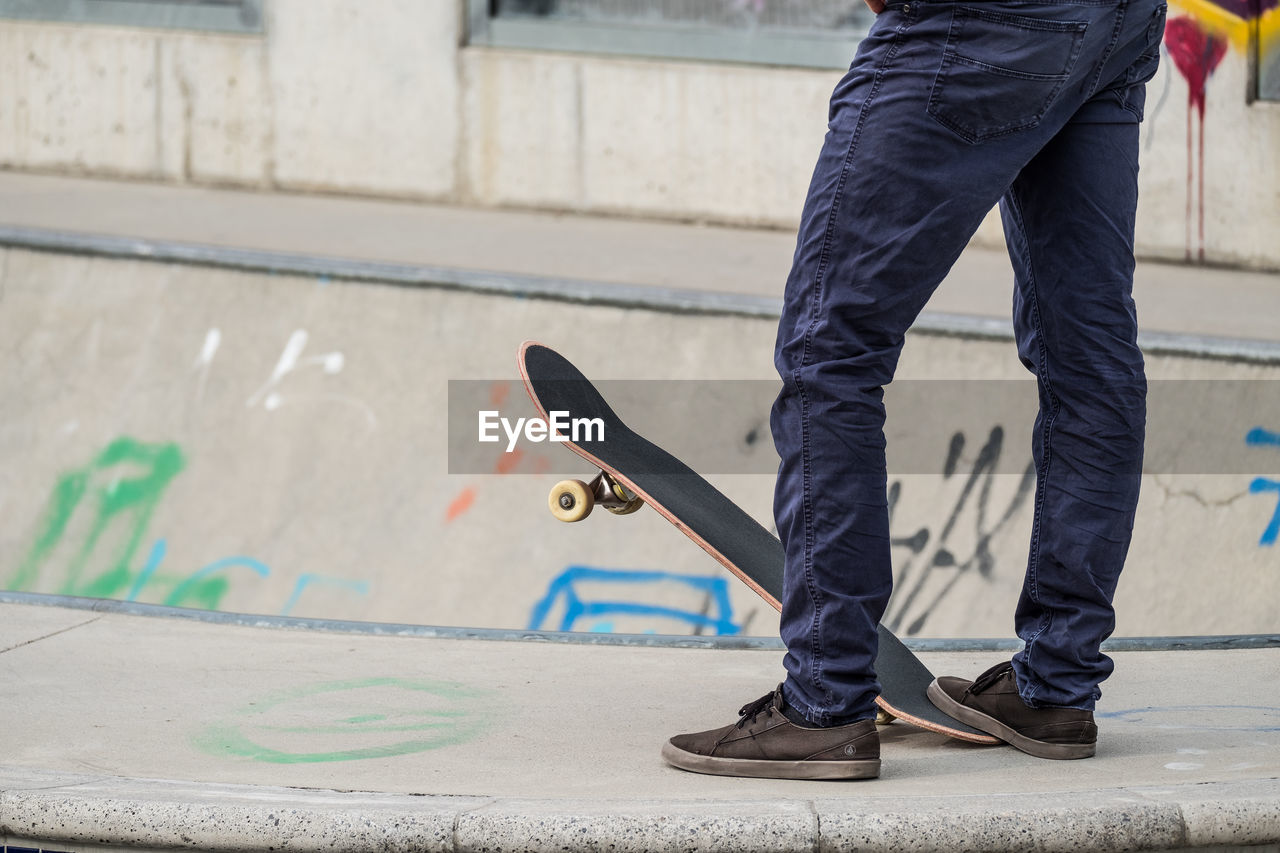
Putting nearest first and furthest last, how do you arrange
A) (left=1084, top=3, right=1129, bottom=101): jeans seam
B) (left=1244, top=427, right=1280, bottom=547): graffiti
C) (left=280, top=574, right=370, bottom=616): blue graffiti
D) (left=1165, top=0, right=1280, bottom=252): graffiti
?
(left=1084, top=3, right=1129, bottom=101): jeans seam < (left=1244, top=427, right=1280, bottom=547): graffiti < (left=280, top=574, right=370, bottom=616): blue graffiti < (left=1165, top=0, right=1280, bottom=252): graffiti

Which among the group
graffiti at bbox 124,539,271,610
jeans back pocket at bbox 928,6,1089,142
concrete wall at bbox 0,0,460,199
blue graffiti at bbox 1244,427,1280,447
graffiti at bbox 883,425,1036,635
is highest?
concrete wall at bbox 0,0,460,199

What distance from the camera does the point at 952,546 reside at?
14.3 ft

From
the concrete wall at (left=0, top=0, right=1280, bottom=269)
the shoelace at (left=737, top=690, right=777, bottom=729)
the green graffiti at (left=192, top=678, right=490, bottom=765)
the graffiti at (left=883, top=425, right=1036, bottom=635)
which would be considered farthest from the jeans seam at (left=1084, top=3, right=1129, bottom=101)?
the concrete wall at (left=0, top=0, right=1280, bottom=269)

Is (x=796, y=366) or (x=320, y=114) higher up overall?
(x=320, y=114)

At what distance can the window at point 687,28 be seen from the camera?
7.32 meters

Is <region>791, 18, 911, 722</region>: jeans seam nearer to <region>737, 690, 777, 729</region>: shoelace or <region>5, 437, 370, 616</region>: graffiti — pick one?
<region>737, 690, 777, 729</region>: shoelace

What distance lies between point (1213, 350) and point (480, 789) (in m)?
3.10

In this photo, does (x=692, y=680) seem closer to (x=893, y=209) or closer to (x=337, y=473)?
(x=893, y=209)

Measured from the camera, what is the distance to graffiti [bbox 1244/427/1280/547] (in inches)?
163

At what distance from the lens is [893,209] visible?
6.74 feet

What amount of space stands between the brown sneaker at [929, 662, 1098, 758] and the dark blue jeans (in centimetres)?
9

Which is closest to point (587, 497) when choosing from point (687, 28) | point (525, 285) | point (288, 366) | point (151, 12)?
point (525, 285)

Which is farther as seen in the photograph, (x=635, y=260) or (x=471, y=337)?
(x=635, y=260)

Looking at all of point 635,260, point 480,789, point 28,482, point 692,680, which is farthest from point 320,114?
point 480,789
